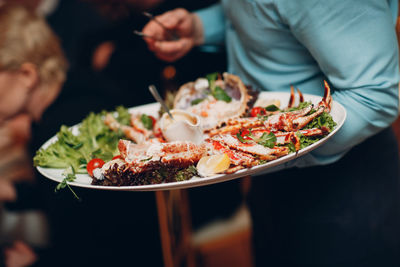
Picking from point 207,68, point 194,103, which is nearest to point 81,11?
point 207,68

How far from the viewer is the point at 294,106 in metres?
1.53

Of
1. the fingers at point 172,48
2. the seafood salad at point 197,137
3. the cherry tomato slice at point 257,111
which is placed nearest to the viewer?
the seafood salad at point 197,137

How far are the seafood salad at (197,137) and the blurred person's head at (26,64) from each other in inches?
61.0

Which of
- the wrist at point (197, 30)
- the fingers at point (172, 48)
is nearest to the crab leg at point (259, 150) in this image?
the fingers at point (172, 48)

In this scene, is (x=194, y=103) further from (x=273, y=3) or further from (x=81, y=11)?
(x=81, y=11)

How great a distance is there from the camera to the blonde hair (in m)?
3.04

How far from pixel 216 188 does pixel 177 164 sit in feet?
8.10

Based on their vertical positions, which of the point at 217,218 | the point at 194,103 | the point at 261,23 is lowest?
the point at 217,218

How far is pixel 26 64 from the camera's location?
3.11 metres

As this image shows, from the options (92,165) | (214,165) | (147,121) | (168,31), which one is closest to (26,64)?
(168,31)

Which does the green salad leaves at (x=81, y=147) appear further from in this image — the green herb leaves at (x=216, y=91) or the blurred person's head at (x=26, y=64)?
the blurred person's head at (x=26, y=64)

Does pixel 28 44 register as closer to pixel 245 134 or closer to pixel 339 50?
pixel 245 134

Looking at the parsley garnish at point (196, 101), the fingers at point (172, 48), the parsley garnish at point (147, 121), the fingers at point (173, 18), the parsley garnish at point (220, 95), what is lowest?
the parsley garnish at point (147, 121)

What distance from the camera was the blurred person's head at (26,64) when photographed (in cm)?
304
